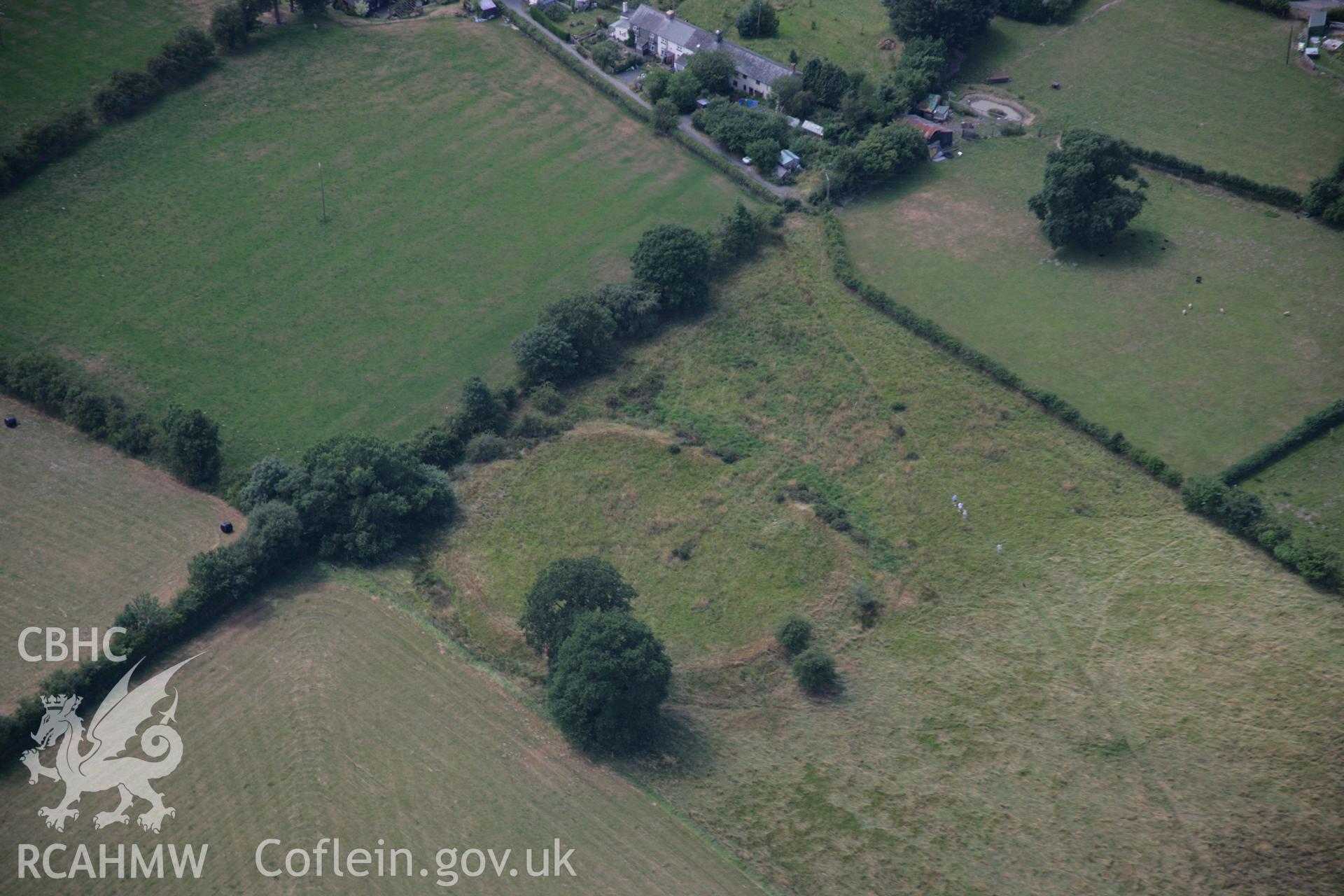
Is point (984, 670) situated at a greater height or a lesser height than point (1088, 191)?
lesser

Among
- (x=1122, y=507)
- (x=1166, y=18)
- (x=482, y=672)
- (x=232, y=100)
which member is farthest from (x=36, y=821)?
(x=1166, y=18)

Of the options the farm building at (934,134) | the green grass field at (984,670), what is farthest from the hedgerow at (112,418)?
the farm building at (934,134)

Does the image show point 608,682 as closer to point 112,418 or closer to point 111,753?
point 111,753

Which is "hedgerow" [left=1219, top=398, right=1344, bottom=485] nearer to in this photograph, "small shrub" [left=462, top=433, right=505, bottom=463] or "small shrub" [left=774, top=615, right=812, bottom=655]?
"small shrub" [left=774, top=615, right=812, bottom=655]

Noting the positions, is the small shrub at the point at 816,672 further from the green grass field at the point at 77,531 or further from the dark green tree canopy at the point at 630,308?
the green grass field at the point at 77,531

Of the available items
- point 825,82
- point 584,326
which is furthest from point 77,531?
point 825,82
